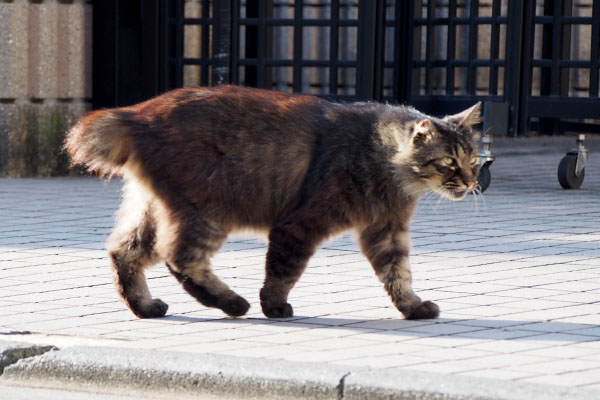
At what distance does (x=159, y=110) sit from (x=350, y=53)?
8019 millimetres

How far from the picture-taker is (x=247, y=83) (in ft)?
39.6

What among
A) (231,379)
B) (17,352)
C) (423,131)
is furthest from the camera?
(423,131)

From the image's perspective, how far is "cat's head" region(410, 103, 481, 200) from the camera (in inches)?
208

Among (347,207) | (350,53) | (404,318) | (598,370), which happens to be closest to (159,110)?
(347,207)

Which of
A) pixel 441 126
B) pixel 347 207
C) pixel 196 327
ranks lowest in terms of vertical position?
pixel 196 327

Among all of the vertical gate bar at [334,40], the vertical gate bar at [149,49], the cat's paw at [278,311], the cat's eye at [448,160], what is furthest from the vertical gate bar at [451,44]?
the cat's paw at [278,311]

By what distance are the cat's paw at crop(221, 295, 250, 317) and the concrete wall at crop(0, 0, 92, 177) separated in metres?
6.20

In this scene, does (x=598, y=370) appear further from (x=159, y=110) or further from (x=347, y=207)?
(x=159, y=110)

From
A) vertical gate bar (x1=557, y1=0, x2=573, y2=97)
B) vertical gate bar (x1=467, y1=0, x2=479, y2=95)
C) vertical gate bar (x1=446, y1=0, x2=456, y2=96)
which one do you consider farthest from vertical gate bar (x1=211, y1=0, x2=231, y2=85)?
vertical gate bar (x1=557, y1=0, x2=573, y2=97)

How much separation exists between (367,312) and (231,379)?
1.34 m

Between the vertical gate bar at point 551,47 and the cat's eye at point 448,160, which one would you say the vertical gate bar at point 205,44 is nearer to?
the vertical gate bar at point 551,47

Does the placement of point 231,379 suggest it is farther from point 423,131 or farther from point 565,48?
point 565,48

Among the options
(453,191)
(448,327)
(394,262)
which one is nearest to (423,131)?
(453,191)

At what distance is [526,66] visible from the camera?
1027cm
